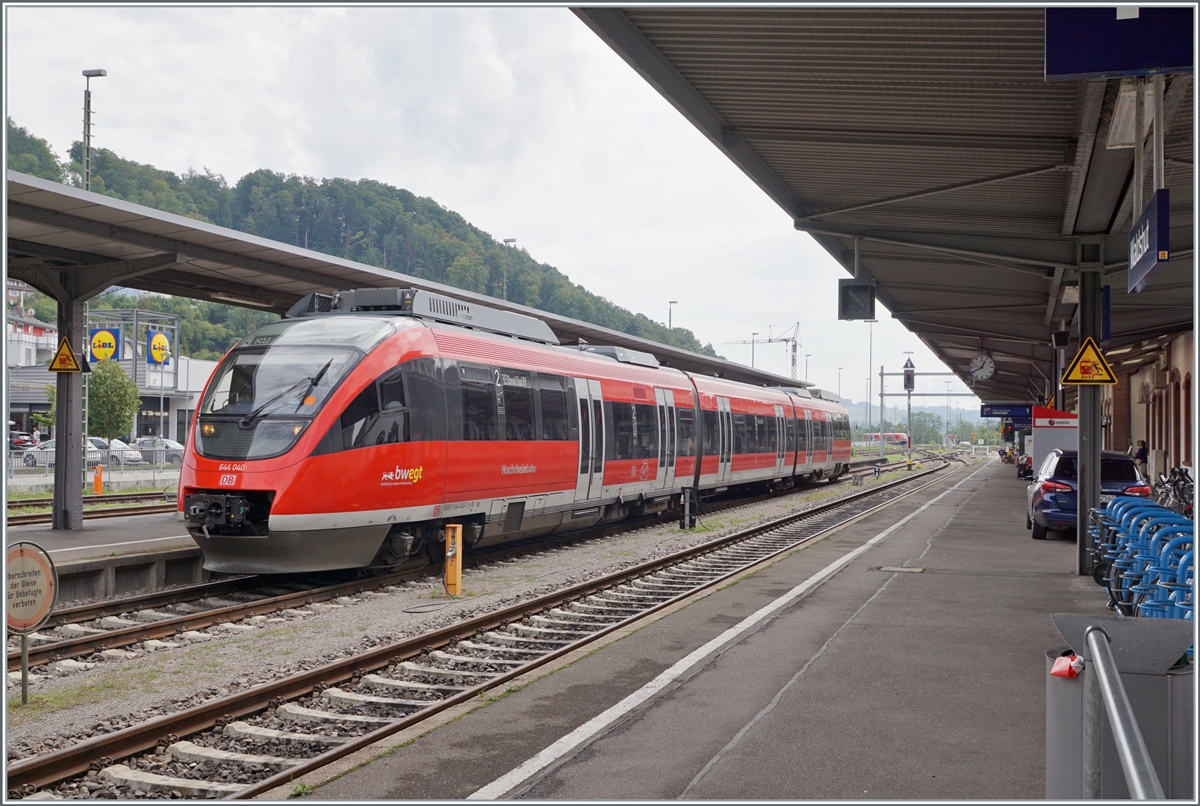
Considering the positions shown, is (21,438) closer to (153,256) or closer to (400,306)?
(153,256)

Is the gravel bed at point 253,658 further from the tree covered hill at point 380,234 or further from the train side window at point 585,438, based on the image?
the tree covered hill at point 380,234

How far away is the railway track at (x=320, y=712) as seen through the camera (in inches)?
225

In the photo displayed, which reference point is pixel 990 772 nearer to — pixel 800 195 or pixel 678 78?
pixel 678 78

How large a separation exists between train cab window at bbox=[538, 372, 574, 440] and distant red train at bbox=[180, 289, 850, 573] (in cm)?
3

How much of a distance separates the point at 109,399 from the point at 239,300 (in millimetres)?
30258

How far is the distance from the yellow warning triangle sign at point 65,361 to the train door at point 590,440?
8.02m

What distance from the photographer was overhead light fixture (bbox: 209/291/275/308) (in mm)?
19231

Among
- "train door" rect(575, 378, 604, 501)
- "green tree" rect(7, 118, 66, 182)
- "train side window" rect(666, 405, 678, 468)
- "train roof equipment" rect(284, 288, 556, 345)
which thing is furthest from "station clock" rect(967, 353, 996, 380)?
"green tree" rect(7, 118, 66, 182)

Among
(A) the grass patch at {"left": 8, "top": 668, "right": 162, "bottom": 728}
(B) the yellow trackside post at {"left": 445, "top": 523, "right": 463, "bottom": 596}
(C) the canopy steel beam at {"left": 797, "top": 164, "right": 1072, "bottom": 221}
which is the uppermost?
(C) the canopy steel beam at {"left": 797, "top": 164, "right": 1072, "bottom": 221}

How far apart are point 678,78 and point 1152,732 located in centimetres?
730

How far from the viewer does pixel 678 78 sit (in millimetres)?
9742

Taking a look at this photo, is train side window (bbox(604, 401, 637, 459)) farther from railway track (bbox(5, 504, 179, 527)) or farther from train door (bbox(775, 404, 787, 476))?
train door (bbox(775, 404, 787, 476))

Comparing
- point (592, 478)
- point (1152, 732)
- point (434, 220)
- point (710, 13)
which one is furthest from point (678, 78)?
point (434, 220)

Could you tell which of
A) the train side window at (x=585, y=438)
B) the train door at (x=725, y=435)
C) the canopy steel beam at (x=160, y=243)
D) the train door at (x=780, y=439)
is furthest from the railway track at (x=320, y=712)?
the train door at (x=780, y=439)
